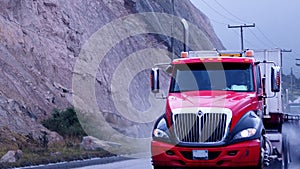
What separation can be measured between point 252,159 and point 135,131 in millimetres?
24809

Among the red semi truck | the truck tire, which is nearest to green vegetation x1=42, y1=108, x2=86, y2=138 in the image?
the red semi truck

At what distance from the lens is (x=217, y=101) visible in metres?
12.3

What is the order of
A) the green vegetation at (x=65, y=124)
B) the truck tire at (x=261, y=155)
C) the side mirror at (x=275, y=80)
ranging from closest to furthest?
the truck tire at (x=261, y=155)
the side mirror at (x=275, y=80)
the green vegetation at (x=65, y=124)

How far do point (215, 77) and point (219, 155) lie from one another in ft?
6.93

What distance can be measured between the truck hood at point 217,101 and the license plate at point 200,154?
29.8 inches

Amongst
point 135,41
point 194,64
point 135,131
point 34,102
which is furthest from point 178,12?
point 194,64

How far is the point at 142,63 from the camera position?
50062mm

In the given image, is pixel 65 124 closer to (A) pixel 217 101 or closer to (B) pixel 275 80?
(B) pixel 275 80

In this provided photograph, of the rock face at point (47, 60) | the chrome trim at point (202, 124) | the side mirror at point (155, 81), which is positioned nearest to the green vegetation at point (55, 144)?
the rock face at point (47, 60)

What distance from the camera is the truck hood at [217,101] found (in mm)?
12078

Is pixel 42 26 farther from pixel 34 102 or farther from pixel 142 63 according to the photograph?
pixel 142 63

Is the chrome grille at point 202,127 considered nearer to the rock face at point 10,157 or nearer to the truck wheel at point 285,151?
the truck wheel at point 285,151

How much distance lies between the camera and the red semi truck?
38.4 feet

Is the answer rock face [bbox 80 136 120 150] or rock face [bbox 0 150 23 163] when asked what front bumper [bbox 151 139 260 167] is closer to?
rock face [bbox 0 150 23 163]
